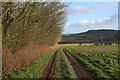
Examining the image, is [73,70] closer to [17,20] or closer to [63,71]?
[63,71]

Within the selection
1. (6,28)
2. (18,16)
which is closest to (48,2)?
(18,16)

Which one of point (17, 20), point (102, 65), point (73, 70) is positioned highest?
point (17, 20)

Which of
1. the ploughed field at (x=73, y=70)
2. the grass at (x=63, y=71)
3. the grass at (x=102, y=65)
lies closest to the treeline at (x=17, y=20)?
the ploughed field at (x=73, y=70)

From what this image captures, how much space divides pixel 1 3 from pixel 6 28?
2.58 metres

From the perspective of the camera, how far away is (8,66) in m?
10.3

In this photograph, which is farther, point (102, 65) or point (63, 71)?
point (102, 65)

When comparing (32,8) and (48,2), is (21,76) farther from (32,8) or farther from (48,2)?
(48,2)

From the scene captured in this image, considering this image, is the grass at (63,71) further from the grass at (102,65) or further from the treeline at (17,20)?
the treeline at (17,20)

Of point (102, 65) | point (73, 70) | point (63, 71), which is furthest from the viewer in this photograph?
point (102, 65)

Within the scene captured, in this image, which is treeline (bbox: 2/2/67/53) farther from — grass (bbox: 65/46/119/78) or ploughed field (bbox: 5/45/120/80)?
grass (bbox: 65/46/119/78)

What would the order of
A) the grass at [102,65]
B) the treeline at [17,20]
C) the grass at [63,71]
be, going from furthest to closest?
the treeline at [17,20] < the grass at [63,71] < the grass at [102,65]

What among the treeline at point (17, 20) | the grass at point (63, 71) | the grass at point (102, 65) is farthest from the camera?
the treeline at point (17, 20)

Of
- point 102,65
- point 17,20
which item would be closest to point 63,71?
point 102,65

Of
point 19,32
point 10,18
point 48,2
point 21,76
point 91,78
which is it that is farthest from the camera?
point 48,2
